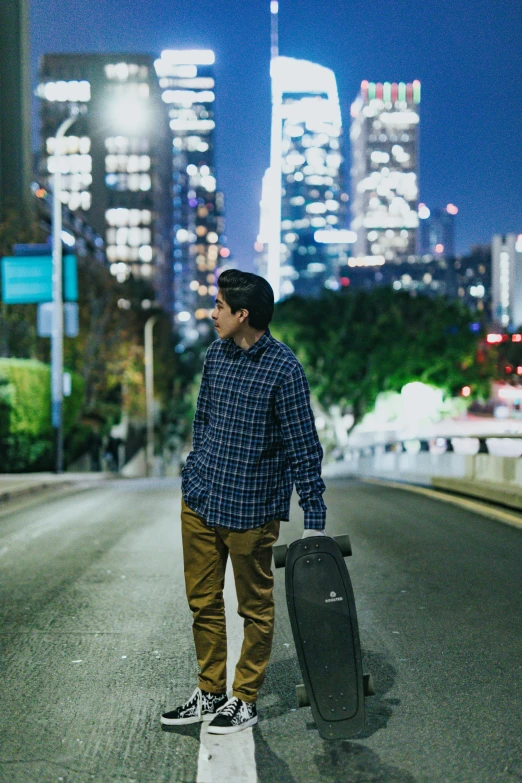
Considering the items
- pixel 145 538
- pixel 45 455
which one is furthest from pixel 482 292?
pixel 145 538

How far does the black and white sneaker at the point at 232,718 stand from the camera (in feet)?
14.3

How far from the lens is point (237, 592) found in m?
4.39

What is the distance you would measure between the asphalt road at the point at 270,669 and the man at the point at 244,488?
0.28 meters

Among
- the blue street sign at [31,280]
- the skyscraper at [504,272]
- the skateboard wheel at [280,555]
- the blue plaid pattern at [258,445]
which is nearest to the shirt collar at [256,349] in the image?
the blue plaid pattern at [258,445]

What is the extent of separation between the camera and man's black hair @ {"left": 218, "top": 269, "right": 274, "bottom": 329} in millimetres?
4477

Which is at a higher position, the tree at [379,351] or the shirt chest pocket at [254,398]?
the tree at [379,351]

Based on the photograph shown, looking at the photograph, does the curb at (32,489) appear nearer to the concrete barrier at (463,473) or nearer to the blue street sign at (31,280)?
the blue street sign at (31,280)

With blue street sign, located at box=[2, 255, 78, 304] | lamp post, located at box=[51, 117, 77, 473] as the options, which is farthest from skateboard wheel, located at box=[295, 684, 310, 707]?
blue street sign, located at box=[2, 255, 78, 304]

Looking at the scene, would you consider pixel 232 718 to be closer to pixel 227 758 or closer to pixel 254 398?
pixel 227 758

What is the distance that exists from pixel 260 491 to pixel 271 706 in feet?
3.85

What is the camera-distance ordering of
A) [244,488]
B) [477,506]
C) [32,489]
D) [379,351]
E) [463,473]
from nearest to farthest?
[244,488] → [477,506] → [463,473] → [32,489] → [379,351]

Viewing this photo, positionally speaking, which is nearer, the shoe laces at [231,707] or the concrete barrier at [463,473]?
the shoe laces at [231,707]

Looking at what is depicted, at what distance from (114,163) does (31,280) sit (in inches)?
5802

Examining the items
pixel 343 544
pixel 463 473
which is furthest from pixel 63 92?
pixel 343 544
